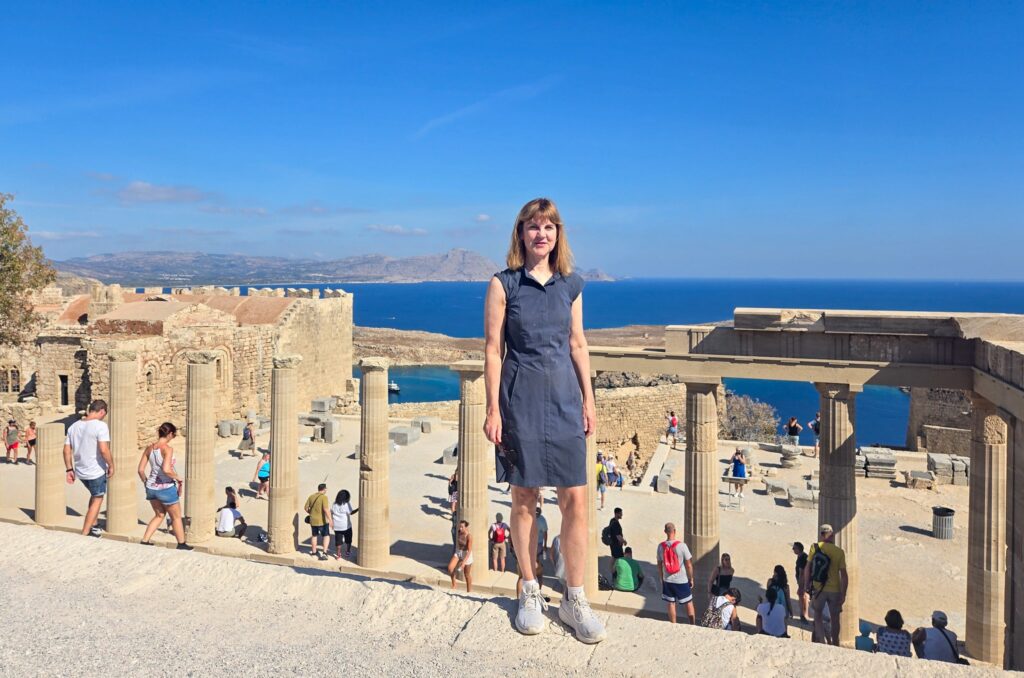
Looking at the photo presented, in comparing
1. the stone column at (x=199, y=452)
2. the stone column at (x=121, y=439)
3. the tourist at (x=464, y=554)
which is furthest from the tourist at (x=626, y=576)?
the stone column at (x=121, y=439)

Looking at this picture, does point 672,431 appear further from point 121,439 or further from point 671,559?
point 121,439

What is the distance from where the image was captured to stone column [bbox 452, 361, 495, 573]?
34.9 feet

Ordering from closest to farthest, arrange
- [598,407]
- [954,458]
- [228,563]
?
[228,563] → [954,458] → [598,407]

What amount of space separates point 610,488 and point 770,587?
30.9ft

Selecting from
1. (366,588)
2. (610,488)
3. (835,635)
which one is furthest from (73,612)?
(610,488)

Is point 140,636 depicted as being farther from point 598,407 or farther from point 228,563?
point 598,407

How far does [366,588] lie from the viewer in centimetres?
493

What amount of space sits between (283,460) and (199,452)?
Answer: 1.46 m

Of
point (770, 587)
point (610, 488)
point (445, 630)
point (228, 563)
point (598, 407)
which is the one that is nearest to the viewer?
point (445, 630)

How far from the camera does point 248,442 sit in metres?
21.3

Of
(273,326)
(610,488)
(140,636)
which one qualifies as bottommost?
(610,488)

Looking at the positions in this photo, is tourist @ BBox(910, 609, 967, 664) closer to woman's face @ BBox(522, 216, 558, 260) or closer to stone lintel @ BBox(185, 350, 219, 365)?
woman's face @ BBox(522, 216, 558, 260)

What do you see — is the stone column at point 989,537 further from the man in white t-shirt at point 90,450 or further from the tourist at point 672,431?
the tourist at point 672,431

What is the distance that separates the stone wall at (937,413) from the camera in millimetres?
23844
